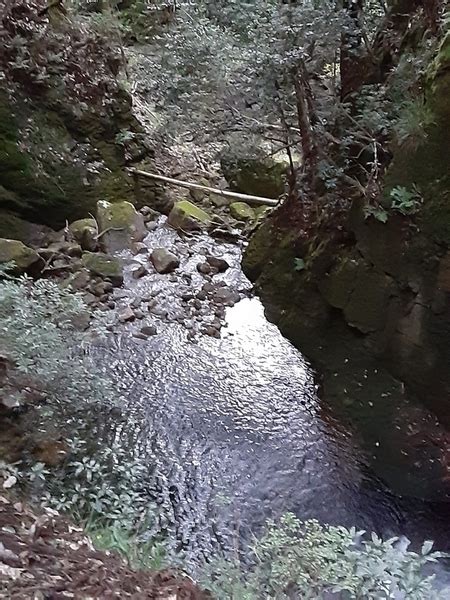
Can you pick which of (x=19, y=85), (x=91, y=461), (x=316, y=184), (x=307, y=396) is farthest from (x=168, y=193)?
(x=91, y=461)

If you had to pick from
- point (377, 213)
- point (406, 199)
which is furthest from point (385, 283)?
point (406, 199)

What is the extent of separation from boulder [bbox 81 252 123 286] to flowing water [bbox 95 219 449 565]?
0.36 m

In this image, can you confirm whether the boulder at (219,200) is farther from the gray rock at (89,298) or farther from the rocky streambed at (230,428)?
the gray rock at (89,298)

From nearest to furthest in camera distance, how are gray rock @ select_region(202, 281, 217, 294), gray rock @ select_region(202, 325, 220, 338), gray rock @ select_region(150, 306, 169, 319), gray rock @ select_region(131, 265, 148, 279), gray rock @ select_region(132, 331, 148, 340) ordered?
gray rock @ select_region(132, 331, 148, 340) < gray rock @ select_region(202, 325, 220, 338) < gray rock @ select_region(150, 306, 169, 319) < gray rock @ select_region(202, 281, 217, 294) < gray rock @ select_region(131, 265, 148, 279)

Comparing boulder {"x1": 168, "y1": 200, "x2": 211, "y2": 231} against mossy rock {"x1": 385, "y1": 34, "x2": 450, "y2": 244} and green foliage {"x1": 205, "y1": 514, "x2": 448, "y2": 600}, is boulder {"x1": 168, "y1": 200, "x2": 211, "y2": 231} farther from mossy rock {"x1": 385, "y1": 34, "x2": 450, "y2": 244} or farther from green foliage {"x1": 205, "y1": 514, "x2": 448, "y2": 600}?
green foliage {"x1": 205, "y1": 514, "x2": 448, "y2": 600}

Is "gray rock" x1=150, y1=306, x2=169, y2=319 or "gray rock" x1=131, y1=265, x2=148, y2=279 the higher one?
"gray rock" x1=131, y1=265, x2=148, y2=279

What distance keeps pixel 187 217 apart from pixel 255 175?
129 centimetres

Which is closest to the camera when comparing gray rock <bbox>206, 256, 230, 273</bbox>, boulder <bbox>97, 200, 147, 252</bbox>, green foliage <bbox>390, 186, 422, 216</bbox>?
green foliage <bbox>390, 186, 422, 216</bbox>

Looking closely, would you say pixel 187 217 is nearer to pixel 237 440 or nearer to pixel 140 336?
pixel 140 336

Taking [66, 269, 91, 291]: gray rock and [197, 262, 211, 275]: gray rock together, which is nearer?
[66, 269, 91, 291]: gray rock

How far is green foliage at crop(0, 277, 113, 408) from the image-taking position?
3520 mm

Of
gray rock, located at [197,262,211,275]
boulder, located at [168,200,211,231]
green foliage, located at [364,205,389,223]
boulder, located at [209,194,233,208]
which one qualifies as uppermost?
boulder, located at [209,194,233,208]

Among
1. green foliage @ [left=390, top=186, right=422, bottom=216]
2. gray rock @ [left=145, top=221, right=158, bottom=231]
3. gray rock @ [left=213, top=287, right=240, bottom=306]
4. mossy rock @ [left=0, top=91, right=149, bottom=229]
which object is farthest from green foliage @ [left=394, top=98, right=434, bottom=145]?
mossy rock @ [left=0, top=91, right=149, bottom=229]

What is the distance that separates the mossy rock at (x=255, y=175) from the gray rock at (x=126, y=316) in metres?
3.06
